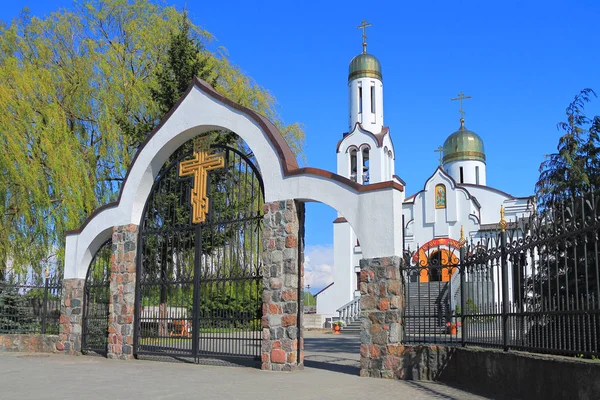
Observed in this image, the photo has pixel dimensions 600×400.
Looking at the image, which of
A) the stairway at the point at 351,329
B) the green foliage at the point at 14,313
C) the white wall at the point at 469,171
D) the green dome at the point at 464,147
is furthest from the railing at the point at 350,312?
the green foliage at the point at 14,313

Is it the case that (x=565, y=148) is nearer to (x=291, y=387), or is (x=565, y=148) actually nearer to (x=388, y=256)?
(x=388, y=256)

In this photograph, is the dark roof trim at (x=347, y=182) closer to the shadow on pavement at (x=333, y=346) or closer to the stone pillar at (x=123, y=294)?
the stone pillar at (x=123, y=294)

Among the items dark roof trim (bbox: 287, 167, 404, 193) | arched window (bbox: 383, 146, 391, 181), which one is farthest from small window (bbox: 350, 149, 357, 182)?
dark roof trim (bbox: 287, 167, 404, 193)

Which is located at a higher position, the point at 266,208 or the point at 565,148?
the point at 565,148

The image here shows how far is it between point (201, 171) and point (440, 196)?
Answer: 2552cm

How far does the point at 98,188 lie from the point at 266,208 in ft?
33.7

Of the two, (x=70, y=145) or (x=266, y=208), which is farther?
(x=70, y=145)

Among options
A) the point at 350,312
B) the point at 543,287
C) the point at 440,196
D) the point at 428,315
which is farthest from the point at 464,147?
the point at 543,287

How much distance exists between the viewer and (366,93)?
39625 mm

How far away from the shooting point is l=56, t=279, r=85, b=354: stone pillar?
51.7ft

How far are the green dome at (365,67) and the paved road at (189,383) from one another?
28495 mm

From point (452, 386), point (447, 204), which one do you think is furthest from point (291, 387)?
point (447, 204)

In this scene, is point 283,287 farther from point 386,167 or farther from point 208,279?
point 386,167

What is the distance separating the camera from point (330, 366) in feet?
Answer: 42.5
